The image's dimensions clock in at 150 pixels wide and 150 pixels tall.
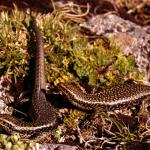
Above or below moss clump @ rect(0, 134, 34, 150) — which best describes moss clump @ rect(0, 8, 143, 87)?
above

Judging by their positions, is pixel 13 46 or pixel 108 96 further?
pixel 13 46

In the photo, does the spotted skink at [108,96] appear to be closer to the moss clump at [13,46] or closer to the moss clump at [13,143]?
the moss clump at [13,46]

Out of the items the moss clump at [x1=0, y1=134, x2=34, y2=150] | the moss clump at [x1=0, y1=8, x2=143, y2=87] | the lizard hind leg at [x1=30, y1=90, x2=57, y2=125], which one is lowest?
the moss clump at [x1=0, y1=134, x2=34, y2=150]

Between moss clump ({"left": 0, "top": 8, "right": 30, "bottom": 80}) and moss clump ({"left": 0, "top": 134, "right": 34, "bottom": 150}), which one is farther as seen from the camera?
moss clump ({"left": 0, "top": 8, "right": 30, "bottom": 80})

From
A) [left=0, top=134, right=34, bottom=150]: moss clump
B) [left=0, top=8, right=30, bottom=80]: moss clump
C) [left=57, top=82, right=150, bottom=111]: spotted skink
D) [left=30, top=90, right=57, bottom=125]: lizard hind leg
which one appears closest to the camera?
[left=0, top=134, right=34, bottom=150]: moss clump

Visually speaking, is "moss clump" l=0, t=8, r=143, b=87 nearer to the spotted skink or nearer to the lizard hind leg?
the spotted skink

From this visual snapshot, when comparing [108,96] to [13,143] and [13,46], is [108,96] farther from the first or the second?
[13,143]

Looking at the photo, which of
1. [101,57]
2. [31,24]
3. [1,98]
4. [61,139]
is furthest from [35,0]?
[61,139]

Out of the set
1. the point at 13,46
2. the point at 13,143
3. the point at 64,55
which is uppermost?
the point at 13,46

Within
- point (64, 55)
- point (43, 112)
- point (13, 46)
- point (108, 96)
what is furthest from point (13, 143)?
point (64, 55)

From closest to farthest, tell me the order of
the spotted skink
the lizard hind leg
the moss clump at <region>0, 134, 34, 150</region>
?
1. the moss clump at <region>0, 134, 34, 150</region>
2. the lizard hind leg
3. the spotted skink

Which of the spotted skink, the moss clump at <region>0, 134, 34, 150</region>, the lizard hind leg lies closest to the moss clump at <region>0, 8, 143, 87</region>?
the spotted skink

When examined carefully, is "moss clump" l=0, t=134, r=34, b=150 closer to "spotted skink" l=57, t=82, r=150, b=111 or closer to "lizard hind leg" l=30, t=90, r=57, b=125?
"lizard hind leg" l=30, t=90, r=57, b=125
